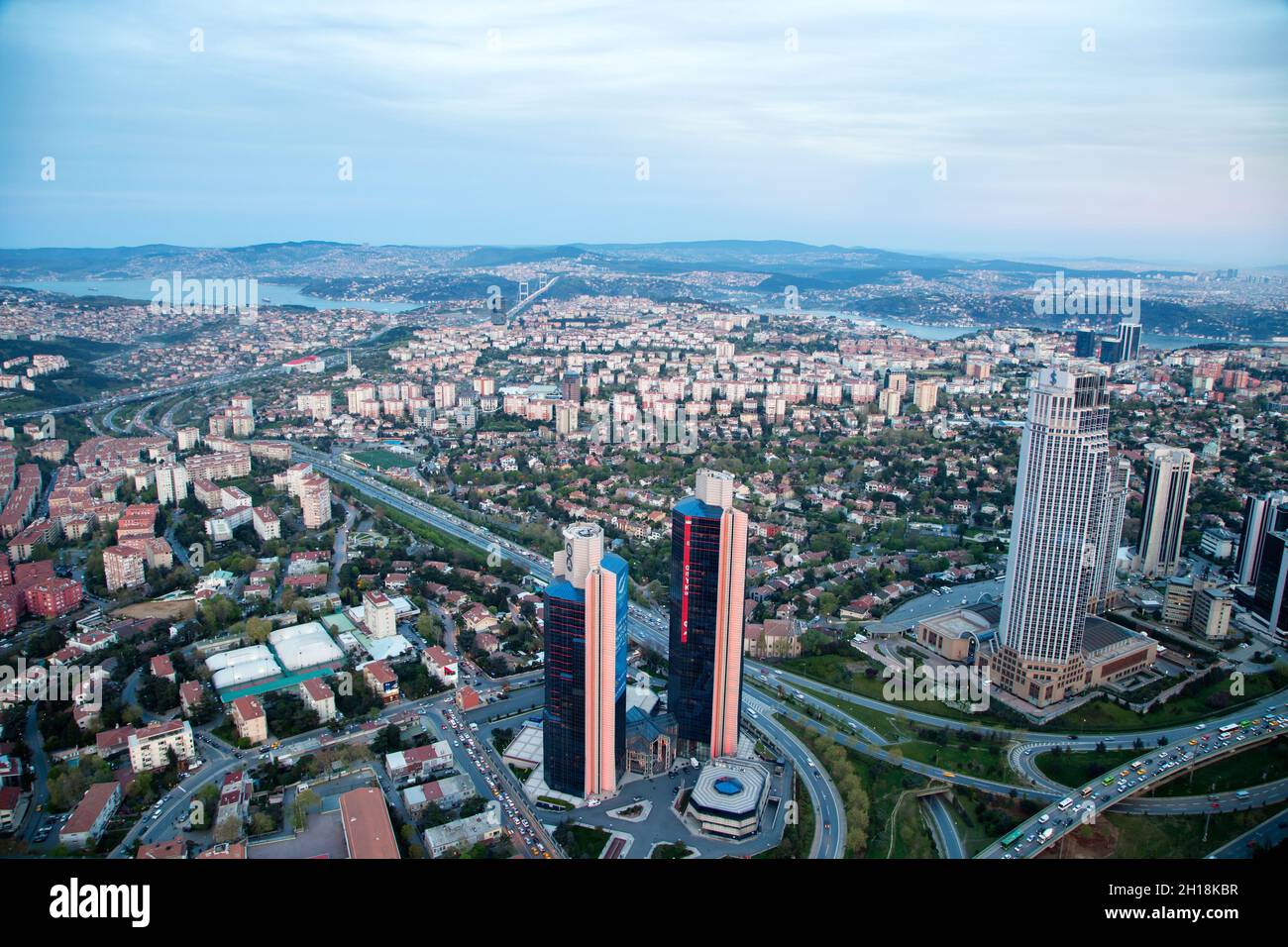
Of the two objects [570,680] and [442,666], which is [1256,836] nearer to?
[570,680]

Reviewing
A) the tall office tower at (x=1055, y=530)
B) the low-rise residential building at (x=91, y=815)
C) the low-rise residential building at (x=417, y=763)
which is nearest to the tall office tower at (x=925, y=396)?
the tall office tower at (x=1055, y=530)

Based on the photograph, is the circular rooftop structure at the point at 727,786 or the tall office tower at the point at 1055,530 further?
the tall office tower at the point at 1055,530

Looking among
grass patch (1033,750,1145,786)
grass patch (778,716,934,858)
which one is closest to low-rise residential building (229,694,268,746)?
grass patch (778,716,934,858)

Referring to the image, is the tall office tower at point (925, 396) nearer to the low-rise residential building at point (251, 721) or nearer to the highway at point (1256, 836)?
the highway at point (1256, 836)

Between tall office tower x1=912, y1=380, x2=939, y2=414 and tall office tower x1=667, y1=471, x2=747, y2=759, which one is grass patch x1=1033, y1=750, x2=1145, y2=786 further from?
tall office tower x1=912, y1=380, x2=939, y2=414

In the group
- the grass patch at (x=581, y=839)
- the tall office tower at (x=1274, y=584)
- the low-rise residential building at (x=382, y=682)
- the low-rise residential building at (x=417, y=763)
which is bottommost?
the grass patch at (x=581, y=839)
